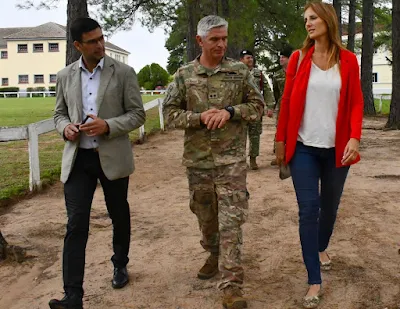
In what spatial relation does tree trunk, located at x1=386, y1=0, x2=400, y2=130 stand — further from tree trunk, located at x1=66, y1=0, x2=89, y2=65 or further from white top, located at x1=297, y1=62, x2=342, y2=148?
white top, located at x1=297, y1=62, x2=342, y2=148

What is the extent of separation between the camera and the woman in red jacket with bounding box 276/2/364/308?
4.04 meters

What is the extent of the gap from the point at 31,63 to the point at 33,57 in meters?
0.90

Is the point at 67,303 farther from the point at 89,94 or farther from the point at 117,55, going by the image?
the point at 117,55

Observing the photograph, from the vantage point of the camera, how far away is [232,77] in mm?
4234

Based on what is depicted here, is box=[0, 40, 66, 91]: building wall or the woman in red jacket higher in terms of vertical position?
box=[0, 40, 66, 91]: building wall

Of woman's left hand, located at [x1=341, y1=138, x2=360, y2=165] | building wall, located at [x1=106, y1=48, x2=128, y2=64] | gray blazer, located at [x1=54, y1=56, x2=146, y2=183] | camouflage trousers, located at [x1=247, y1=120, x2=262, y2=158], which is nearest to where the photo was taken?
woman's left hand, located at [x1=341, y1=138, x2=360, y2=165]

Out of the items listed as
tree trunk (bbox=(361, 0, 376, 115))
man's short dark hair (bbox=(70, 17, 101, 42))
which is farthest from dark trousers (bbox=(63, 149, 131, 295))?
tree trunk (bbox=(361, 0, 376, 115))

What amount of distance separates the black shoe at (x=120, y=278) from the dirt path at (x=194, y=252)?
0.06 meters

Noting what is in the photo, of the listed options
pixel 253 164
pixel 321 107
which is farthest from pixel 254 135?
pixel 321 107

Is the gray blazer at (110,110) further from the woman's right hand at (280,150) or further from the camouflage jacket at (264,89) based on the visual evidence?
the camouflage jacket at (264,89)

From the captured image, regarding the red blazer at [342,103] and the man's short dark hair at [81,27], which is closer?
the red blazer at [342,103]

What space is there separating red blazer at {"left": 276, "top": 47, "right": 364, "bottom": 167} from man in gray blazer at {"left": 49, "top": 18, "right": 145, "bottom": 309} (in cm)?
117

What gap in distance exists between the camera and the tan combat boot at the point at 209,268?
473cm

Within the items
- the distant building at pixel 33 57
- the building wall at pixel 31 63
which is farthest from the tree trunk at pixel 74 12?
the building wall at pixel 31 63
